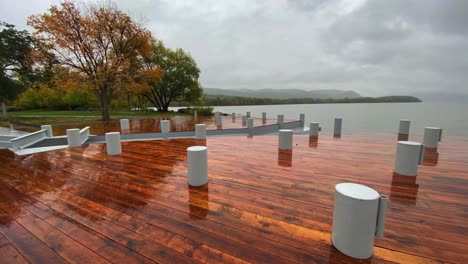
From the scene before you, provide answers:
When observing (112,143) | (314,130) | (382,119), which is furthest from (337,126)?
(382,119)

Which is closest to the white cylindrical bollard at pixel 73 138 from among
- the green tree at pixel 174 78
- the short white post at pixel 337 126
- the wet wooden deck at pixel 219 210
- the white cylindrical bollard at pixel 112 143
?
the wet wooden deck at pixel 219 210

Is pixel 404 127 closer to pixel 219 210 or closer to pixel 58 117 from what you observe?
pixel 219 210

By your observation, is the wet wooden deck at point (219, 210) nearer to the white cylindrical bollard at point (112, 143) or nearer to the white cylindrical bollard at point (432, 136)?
the white cylindrical bollard at point (112, 143)

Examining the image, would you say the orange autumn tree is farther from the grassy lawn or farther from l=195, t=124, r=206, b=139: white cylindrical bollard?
l=195, t=124, r=206, b=139: white cylindrical bollard

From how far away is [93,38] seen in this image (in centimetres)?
1340

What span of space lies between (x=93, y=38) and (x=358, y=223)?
16.9m

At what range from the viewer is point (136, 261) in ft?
5.84

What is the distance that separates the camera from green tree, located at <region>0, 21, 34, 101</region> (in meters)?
15.3

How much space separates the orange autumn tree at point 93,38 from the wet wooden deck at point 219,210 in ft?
35.3

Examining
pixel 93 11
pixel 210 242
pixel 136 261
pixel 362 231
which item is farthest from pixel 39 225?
pixel 93 11

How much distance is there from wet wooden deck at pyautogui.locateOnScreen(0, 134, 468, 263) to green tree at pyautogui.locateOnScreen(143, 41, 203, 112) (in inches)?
876

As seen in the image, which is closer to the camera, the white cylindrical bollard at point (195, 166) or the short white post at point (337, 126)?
the white cylindrical bollard at point (195, 166)

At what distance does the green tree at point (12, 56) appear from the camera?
15.3 m

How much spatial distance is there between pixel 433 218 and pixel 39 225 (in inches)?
175
